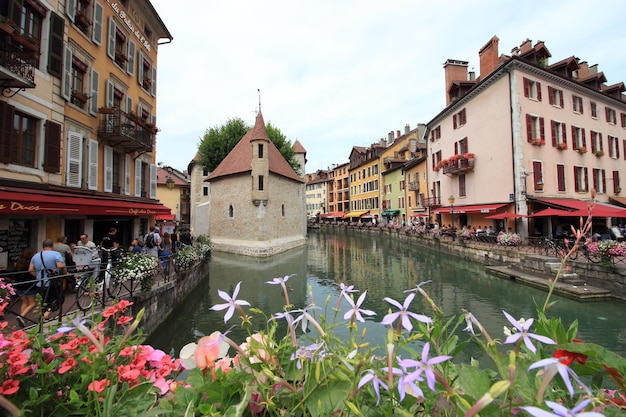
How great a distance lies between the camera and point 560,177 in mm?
20047

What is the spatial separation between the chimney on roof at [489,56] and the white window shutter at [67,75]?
25.2 m

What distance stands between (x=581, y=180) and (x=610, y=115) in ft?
23.5

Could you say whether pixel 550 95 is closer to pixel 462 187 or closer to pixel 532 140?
pixel 532 140

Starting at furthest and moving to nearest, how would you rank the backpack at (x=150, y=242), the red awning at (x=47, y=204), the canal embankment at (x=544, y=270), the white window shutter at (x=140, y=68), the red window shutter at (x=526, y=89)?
the red window shutter at (x=526, y=89)
the white window shutter at (x=140, y=68)
the backpack at (x=150, y=242)
the canal embankment at (x=544, y=270)
the red awning at (x=47, y=204)

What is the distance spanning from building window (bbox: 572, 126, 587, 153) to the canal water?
11462 millimetres

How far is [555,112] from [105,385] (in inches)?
1053

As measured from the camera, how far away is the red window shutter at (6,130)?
764 centimetres

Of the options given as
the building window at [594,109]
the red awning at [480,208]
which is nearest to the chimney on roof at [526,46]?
the building window at [594,109]

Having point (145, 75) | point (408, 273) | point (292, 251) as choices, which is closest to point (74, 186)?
point (145, 75)

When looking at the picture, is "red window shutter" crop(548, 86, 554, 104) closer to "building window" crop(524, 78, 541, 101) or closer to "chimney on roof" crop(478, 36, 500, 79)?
"building window" crop(524, 78, 541, 101)

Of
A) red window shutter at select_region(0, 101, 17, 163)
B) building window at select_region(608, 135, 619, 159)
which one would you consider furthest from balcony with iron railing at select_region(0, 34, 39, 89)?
building window at select_region(608, 135, 619, 159)

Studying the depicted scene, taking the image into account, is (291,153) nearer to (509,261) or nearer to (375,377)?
(509,261)

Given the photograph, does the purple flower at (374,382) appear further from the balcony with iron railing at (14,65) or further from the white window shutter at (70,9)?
the white window shutter at (70,9)

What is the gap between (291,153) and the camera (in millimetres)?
36094
